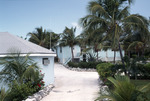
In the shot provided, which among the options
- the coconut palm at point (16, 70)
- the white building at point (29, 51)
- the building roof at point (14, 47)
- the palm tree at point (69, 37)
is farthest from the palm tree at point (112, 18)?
the palm tree at point (69, 37)

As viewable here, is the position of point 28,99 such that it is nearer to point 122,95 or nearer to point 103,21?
point 122,95

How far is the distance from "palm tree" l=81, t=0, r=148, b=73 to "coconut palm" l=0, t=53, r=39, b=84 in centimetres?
557

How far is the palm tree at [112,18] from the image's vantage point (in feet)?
32.1

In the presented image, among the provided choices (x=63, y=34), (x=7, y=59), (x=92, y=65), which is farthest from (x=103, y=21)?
(x=63, y=34)

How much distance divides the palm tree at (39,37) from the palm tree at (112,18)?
2097cm

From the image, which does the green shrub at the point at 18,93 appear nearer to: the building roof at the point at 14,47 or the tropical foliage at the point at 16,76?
the tropical foliage at the point at 16,76

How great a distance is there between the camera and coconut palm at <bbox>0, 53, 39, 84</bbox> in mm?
6898

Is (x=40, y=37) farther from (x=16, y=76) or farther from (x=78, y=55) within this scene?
(x=16, y=76)

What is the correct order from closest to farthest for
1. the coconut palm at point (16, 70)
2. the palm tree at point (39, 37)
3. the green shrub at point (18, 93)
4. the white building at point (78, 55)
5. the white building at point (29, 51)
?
the green shrub at point (18, 93)
the coconut palm at point (16, 70)
the white building at point (29, 51)
the white building at point (78, 55)
the palm tree at point (39, 37)

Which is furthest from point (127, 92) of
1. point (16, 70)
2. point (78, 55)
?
point (78, 55)

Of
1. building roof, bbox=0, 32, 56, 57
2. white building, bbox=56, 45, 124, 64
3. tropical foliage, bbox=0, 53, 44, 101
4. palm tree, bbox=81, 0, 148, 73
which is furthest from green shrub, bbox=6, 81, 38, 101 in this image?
white building, bbox=56, 45, 124, 64

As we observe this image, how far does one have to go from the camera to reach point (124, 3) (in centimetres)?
1051

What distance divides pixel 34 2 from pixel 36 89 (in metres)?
11.5

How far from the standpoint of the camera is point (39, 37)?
31.6 metres
